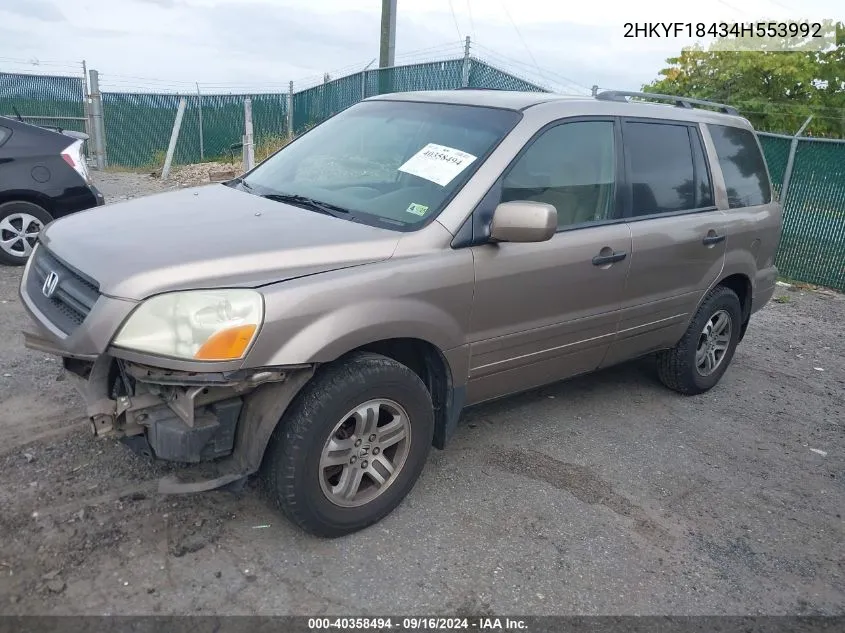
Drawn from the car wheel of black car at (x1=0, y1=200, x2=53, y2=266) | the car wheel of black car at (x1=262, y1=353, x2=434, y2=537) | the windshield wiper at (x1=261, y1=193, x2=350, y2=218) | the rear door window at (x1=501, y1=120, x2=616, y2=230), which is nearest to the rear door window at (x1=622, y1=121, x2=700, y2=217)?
the rear door window at (x1=501, y1=120, x2=616, y2=230)

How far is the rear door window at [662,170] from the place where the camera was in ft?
13.7

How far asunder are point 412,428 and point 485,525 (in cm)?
58

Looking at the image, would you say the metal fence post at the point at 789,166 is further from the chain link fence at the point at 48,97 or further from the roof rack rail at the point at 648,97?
the chain link fence at the point at 48,97

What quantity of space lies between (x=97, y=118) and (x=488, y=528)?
50.1 feet

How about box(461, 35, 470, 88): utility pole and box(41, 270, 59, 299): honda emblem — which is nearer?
box(41, 270, 59, 299): honda emblem

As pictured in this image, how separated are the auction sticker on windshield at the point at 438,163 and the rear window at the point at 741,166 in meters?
2.20

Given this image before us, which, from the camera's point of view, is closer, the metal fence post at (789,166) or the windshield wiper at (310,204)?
the windshield wiper at (310,204)

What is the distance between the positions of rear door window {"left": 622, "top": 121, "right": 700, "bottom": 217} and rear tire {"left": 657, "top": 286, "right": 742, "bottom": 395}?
0.72m

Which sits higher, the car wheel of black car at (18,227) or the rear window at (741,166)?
the rear window at (741,166)

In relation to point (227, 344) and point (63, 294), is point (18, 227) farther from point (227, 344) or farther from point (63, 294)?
point (227, 344)

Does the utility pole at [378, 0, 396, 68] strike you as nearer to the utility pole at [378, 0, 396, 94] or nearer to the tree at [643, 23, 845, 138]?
the utility pole at [378, 0, 396, 94]

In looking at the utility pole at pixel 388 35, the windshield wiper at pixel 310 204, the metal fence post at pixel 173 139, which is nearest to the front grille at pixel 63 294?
the windshield wiper at pixel 310 204

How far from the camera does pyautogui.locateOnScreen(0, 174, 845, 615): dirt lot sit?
2799 millimetres

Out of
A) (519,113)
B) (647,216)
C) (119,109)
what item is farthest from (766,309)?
(119,109)
